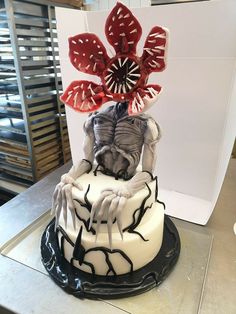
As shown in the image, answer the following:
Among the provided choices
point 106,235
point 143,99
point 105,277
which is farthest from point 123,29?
point 105,277

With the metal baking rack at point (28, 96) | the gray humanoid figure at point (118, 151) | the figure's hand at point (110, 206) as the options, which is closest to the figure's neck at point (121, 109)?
the gray humanoid figure at point (118, 151)

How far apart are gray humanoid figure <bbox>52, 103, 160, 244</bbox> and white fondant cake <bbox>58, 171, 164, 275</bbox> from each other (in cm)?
2

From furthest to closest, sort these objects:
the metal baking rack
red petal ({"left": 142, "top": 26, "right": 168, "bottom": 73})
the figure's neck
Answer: the metal baking rack → the figure's neck → red petal ({"left": 142, "top": 26, "right": 168, "bottom": 73})

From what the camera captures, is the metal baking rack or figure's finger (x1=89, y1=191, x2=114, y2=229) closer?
figure's finger (x1=89, y1=191, x2=114, y2=229)

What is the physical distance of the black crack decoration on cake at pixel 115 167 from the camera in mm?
627

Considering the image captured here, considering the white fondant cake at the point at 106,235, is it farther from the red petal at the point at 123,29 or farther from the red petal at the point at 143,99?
the red petal at the point at 123,29

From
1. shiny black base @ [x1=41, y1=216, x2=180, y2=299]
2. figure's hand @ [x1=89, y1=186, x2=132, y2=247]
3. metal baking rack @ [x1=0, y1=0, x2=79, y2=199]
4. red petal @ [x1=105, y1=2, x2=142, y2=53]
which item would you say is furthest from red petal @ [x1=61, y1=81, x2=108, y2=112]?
metal baking rack @ [x1=0, y1=0, x2=79, y2=199]

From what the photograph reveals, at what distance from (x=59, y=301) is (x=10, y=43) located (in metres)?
1.38

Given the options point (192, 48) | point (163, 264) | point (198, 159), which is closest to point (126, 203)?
point (163, 264)

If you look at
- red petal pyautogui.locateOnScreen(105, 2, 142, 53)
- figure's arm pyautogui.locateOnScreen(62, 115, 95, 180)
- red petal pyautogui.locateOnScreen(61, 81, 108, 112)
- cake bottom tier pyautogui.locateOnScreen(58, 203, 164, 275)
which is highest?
red petal pyautogui.locateOnScreen(105, 2, 142, 53)

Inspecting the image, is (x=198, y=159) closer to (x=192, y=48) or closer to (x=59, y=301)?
(x=192, y=48)

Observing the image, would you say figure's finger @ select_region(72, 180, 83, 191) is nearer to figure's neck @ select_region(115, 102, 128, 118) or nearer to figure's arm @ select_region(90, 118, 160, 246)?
figure's arm @ select_region(90, 118, 160, 246)

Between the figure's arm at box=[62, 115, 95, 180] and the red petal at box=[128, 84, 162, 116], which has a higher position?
the red petal at box=[128, 84, 162, 116]

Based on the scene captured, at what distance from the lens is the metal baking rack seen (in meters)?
1.46
